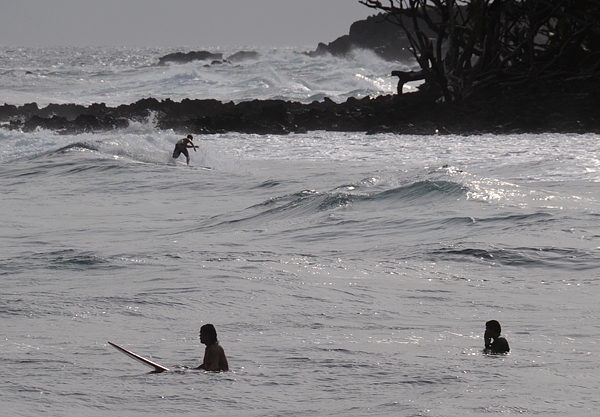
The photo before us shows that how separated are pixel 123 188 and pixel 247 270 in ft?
29.2

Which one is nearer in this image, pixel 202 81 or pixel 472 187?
pixel 472 187

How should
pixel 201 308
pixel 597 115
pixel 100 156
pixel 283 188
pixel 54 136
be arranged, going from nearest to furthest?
pixel 201 308 → pixel 283 188 → pixel 100 156 → pixel 597 115 → pixel 54 136

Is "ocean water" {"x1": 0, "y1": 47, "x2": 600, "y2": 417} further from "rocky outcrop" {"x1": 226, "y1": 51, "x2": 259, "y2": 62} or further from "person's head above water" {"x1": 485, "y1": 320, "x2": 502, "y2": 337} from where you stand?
"rocky outcrop" {"x1": 226, "y1": 51, "x2": 259, "y2": 62}

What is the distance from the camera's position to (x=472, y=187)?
17.7m

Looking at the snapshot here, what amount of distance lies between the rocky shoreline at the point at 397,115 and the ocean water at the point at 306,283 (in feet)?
18.8

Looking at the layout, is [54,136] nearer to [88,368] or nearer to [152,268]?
[152,268]

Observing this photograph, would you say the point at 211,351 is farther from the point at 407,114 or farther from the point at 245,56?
the point at 245,56

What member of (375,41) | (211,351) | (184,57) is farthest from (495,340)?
(184,57)

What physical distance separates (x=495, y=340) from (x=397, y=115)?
80.4ft

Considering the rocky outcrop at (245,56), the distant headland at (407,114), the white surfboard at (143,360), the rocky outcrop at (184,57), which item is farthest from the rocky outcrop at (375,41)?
the white surfboard at (143,360)

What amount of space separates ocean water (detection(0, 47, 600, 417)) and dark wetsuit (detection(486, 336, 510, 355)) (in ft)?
0.35

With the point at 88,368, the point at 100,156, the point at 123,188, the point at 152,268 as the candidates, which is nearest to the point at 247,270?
the point at 152,268

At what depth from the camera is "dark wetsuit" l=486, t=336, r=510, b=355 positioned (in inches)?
323

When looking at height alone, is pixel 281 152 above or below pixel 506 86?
below
